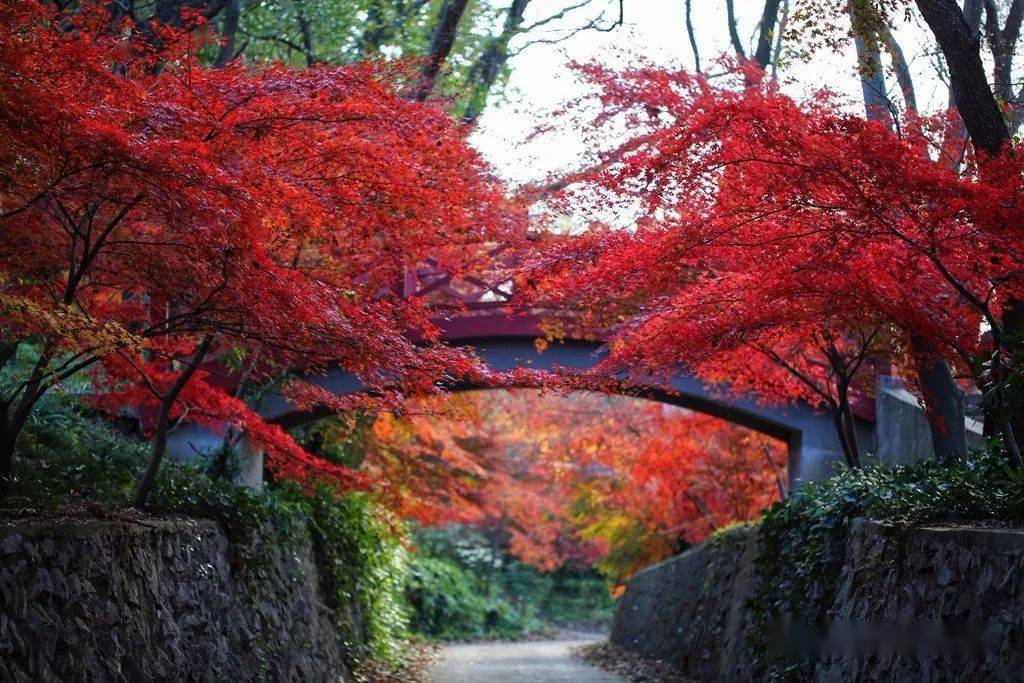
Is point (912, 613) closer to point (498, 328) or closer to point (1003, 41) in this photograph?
point (1003, 41)

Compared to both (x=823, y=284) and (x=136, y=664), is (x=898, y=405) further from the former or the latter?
(x=136, y=664)

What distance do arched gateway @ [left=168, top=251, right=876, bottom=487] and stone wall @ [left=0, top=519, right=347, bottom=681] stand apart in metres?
6.12

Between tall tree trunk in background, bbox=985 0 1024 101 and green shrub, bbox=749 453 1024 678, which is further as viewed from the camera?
tall tree trunk in background, bbox=985 0 1024 101

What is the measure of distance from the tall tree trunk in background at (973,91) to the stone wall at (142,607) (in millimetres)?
5557

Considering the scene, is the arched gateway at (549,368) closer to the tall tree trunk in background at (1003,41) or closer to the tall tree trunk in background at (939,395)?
the tall tree trunk in background at (939,395)

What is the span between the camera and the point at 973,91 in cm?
755

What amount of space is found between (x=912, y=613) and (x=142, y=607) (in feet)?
14.5

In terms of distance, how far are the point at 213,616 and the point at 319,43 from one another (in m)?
8.01

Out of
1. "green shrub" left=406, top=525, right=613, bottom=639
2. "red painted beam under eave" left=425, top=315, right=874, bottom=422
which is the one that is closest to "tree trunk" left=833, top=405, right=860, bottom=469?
"red painted beam under eave" left=425, top=315, right=874, bottom=422

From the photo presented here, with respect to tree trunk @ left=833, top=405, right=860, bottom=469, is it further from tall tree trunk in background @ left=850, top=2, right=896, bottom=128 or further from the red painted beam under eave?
the red painted beam under eave

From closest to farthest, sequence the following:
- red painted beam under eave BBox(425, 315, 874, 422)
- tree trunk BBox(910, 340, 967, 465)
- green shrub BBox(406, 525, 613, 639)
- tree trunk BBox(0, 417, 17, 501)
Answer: tree trunk BBox(0, 417, 17, 501) → tree trunk BBox(910, 340, 967, 465) → red painted beam under eave BBox(425, 315, 874, 422) → green shrub BBox(406, 525, 613, 639)

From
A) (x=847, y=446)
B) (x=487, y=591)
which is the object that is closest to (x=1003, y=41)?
(x=847, y=446)

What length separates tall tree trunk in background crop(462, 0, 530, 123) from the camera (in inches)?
542

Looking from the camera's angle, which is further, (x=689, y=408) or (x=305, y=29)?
(x=689, y=408)
